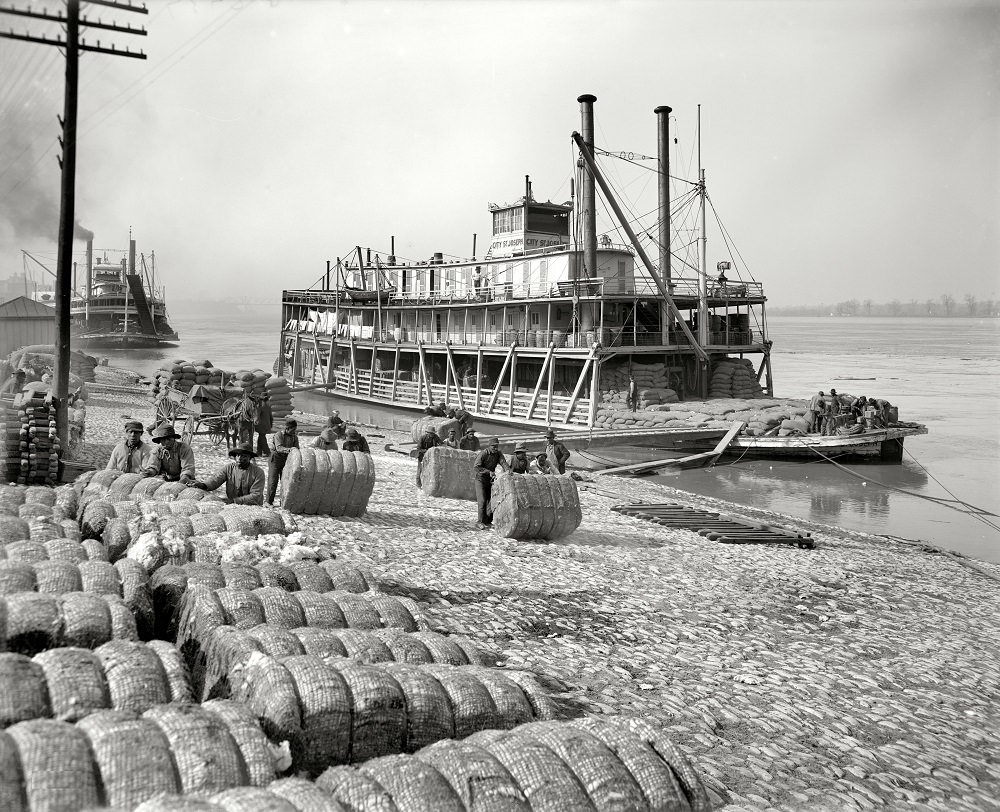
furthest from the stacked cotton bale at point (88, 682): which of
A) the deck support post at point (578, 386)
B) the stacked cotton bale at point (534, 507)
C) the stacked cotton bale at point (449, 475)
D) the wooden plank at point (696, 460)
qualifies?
the deck support post at point (578, 386)

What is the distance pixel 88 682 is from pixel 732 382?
109ft

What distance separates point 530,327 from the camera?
37.4 metres

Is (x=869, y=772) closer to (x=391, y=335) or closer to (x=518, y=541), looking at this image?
(x=518, y=541)

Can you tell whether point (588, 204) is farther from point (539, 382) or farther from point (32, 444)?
point (32, 444)

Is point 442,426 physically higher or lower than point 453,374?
lower

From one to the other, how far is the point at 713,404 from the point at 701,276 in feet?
19.3

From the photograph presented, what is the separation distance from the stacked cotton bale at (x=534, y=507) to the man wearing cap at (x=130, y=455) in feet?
16.2

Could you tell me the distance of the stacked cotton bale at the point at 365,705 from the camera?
4.25m

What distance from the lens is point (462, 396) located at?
39594 millimetres

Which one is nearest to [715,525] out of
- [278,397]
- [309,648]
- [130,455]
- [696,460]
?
[130,455]

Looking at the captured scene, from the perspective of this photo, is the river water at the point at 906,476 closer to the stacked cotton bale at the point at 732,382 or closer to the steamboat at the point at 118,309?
the stacked cotton bale at the point at 732,382

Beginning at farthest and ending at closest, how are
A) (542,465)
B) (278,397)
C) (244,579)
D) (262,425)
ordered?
(278,397) < (262,425) < (542,465) < (244,579)

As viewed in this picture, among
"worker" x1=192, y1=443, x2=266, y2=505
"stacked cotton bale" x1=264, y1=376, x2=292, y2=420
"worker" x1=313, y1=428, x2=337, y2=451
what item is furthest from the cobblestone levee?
"stacked cotton bale" x1=264, y1=376, x2=292, y2=420

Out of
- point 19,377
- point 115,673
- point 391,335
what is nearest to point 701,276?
point 391,335
